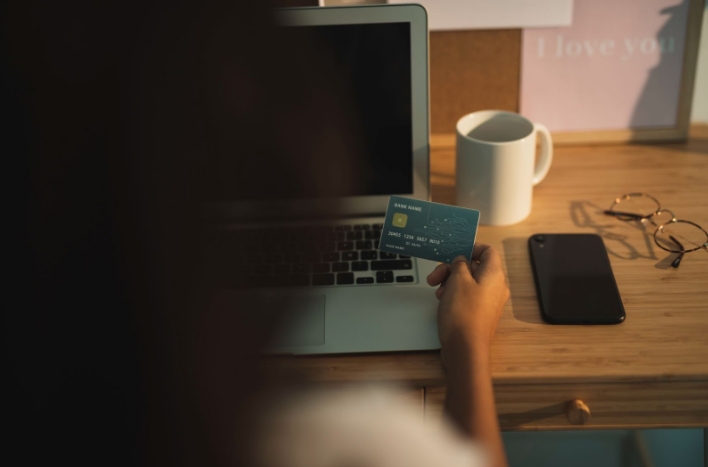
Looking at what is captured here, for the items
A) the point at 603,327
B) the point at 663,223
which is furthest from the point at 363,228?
the point at 663,223

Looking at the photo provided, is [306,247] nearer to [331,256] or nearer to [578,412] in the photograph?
[331,256]

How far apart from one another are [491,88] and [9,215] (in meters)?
0.97

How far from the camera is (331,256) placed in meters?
0.81

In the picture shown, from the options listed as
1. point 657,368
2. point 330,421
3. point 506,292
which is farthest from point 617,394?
point 330,421

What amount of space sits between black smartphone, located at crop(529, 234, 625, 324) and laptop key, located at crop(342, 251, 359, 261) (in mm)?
253

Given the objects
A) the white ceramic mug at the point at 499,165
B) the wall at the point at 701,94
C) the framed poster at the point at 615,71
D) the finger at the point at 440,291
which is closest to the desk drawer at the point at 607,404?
the finger at the point at 440,291

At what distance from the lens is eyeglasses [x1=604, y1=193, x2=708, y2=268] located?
0.81 m

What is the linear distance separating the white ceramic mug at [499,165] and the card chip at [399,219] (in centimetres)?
19

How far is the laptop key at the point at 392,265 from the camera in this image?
30.8 inches

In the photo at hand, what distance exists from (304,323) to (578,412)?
0.34m

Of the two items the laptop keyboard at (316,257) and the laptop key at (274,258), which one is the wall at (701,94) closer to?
the laptop keyboard at (316,257)

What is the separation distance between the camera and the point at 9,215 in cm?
26

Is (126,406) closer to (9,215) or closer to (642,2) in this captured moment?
(9,215)

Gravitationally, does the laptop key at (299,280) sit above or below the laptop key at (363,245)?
below
